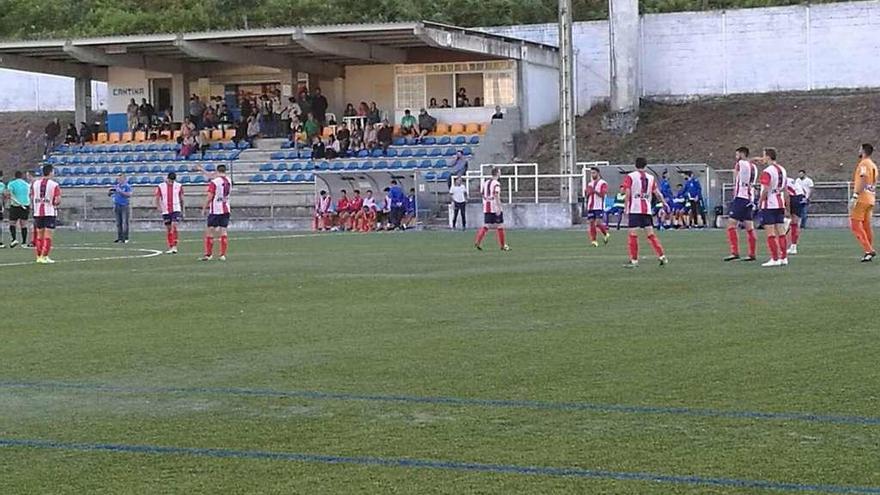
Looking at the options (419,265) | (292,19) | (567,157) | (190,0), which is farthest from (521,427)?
(190,0)

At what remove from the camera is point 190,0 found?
242ft

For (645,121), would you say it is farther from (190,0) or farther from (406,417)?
(406,417)

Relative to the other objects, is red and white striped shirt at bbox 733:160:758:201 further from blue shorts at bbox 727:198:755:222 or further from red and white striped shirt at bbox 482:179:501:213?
red and white striped shirt at bbox 482:179:501:213

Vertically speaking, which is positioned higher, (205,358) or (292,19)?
(292,19)

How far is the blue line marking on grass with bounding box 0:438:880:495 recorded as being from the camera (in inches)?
278

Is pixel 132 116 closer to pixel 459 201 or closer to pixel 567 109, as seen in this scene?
pixel 459 201

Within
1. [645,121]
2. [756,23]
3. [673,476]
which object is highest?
[756,23]

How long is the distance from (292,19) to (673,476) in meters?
61.0

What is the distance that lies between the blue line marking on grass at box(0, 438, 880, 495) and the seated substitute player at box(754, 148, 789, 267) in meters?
15.2

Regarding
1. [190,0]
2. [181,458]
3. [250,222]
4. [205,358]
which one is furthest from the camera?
[190,0]

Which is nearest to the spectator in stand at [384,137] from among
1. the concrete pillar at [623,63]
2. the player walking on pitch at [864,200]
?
the concrete pillar at [623,63]

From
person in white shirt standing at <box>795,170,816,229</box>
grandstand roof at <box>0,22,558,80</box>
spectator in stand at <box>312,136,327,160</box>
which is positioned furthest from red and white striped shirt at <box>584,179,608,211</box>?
spectator in stand at <box>312,136,327,160</box>

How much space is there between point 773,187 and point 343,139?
30.2 metres

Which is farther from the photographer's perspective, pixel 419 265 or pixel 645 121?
pixel 645 121
